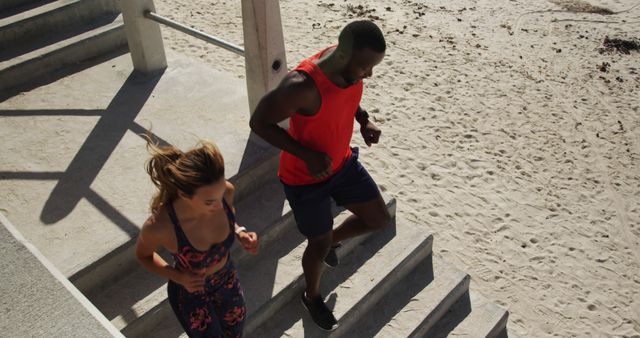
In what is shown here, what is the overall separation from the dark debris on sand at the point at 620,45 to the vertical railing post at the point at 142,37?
6.99 meters

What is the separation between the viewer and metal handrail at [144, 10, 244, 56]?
495cm

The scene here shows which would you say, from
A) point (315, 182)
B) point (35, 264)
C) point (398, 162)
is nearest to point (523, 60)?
point (398, 162)

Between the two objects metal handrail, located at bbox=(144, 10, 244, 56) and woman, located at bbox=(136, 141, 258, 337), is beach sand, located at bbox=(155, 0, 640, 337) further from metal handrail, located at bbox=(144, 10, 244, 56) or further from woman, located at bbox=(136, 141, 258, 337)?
woman, located at bbox=(136, 141, 258, 337)

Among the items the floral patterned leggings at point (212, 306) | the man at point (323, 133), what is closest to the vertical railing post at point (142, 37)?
the man at point (323, 133)

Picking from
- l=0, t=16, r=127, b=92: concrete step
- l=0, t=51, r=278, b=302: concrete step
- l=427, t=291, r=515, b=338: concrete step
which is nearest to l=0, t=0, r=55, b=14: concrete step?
l=0, t=16, r=127, b=92: concrete step

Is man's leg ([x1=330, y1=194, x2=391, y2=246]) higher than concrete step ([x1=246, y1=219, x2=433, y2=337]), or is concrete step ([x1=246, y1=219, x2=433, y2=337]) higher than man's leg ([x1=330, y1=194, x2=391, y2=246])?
man's leg ([x1=330, y1=194, x2=391, y2=246])

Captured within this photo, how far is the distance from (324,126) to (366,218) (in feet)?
2.57

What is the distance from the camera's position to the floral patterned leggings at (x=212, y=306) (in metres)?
2.88

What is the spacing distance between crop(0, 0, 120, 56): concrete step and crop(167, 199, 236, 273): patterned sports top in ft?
12.9

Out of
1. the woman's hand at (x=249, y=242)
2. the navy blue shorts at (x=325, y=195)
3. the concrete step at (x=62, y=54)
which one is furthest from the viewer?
the concrete step at (x=62, y=54)

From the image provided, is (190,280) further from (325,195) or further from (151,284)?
(151,284)

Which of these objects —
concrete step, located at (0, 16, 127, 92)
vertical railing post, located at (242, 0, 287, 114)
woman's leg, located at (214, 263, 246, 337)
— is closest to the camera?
woman's leg, located at (214, 263, 246, 337)

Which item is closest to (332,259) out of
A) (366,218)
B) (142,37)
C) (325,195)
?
(366,218)

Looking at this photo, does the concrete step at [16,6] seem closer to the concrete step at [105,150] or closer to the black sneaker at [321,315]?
the concrete step at [105,150]
